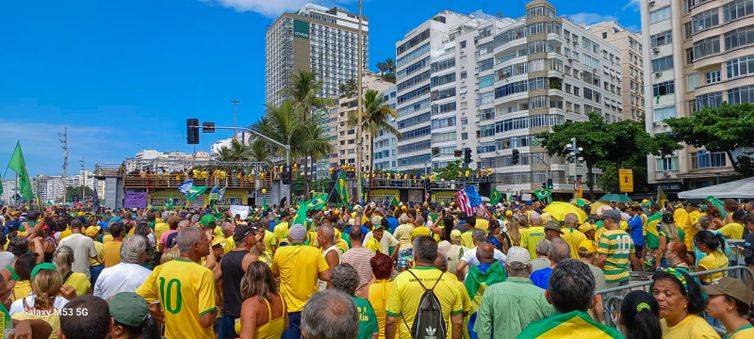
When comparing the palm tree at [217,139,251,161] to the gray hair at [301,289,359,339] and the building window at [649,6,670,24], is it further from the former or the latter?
the gray hair at [301,289,359,339]

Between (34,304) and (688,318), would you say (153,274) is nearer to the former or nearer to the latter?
(34,304)

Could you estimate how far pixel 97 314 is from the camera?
2898 mm

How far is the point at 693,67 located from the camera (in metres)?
44.9

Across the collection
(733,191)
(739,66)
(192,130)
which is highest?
(739,66)

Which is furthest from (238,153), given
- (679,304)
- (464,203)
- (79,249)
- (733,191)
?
(679,304)

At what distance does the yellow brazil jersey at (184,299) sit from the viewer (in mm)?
4668

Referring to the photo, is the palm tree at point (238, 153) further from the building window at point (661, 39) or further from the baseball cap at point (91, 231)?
the baseball cap at point (91, 231)

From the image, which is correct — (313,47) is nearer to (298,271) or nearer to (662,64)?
(662,64)

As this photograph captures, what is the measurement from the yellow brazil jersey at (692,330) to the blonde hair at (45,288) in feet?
15.4

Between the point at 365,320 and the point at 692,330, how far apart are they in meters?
2.39

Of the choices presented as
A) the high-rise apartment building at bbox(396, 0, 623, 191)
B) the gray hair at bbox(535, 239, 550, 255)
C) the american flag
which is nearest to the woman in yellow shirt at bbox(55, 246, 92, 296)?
the gray hair at bbox(535, 239, 550, 255)

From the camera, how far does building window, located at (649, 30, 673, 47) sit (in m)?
48.1

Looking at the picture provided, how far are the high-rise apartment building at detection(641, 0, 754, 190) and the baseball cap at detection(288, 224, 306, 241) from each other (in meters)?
44.0

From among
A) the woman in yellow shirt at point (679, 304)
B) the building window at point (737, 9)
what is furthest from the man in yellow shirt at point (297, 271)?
the building window at point (737, 9)
